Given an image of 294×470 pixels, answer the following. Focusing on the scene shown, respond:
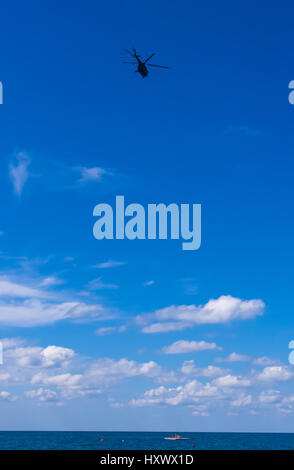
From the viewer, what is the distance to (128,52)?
52469 millimetres
